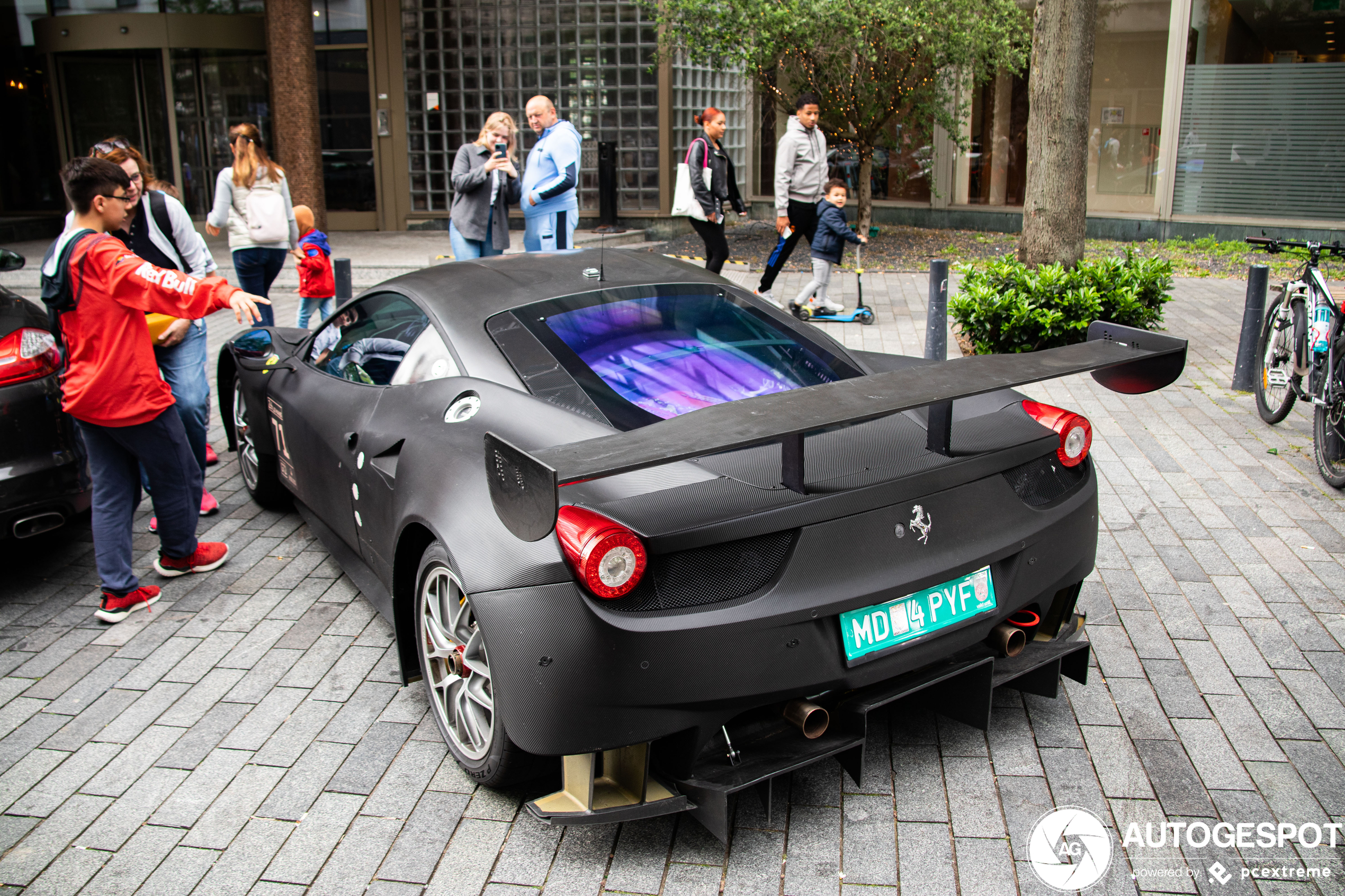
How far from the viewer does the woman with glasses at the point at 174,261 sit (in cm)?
490

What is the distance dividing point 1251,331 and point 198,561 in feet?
22.2

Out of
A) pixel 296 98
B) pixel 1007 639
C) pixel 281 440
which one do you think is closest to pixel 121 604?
pixel 281 440

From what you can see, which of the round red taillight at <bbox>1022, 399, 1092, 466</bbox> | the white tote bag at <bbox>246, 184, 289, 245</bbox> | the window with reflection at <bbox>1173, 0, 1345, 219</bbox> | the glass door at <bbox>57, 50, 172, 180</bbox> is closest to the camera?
the round red taillight at <bbox>1022, 399, 1092, 466</bbox>

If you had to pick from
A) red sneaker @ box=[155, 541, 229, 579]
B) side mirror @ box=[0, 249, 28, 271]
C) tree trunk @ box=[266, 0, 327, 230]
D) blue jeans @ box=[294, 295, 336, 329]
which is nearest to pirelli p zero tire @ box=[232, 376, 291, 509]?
red sneaker @ box=[155, 541, 229, 579]

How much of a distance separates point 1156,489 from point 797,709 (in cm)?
356

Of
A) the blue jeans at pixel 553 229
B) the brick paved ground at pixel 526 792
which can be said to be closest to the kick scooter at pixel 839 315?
the blue jeans at pixel 553 229

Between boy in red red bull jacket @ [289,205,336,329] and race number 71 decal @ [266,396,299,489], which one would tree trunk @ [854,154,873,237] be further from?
race number 71 decal @ [266,396,299,489]

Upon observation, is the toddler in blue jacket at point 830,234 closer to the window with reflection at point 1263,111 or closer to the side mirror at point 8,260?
the side mirror at point 8,260

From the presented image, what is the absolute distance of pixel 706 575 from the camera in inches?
102

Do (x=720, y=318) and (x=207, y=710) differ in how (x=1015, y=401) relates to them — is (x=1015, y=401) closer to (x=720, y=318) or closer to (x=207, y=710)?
(x=720, y=318)

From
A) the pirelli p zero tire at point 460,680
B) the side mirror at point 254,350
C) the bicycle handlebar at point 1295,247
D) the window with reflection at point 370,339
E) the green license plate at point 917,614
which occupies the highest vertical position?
the bicycle handlebar at point 1295,247

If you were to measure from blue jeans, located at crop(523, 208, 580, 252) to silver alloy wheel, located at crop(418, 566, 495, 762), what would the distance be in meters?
6.61

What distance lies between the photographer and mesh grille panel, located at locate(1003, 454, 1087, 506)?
307 cm

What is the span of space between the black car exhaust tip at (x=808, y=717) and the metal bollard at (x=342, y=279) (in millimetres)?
7061
